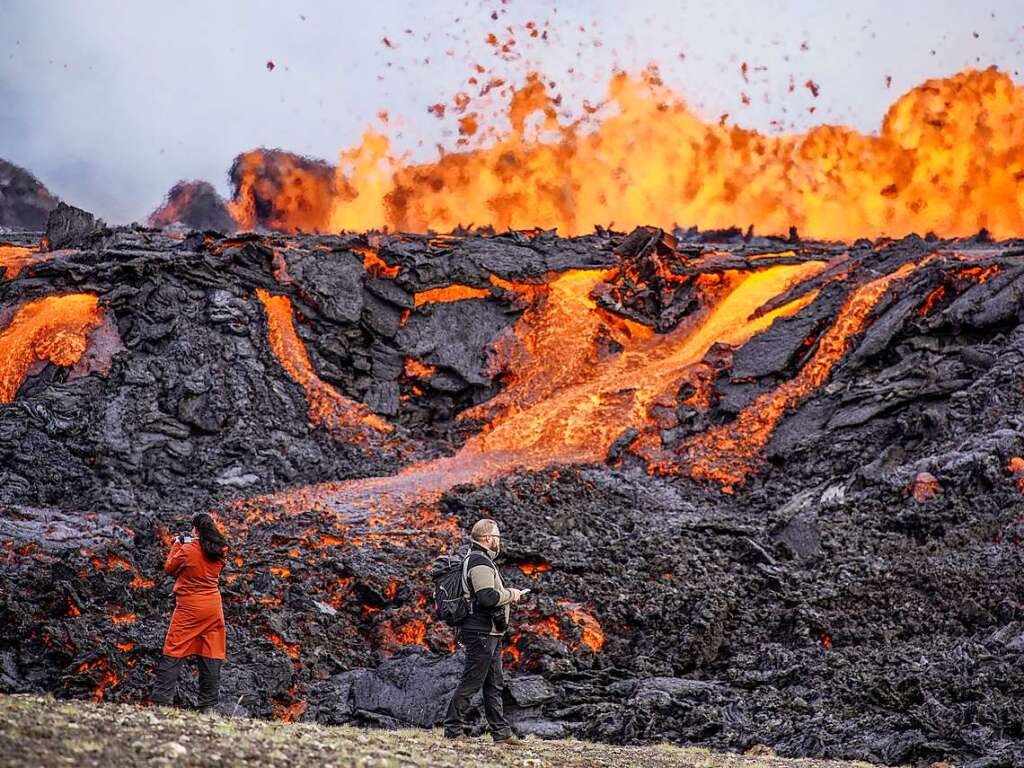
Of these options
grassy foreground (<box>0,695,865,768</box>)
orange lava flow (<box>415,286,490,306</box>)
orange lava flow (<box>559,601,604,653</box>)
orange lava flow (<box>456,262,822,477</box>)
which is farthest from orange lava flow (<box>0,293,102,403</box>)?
grassy foreground (<box>0,695,865,768</box>)

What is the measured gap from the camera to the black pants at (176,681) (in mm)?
11094

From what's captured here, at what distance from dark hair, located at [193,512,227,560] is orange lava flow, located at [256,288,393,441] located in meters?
17.1

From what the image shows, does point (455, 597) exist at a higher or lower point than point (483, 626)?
higher

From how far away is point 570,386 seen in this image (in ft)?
100

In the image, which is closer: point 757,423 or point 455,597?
point 455,597

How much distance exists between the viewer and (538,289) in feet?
108

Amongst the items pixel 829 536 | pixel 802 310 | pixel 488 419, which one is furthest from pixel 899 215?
pixel 829 536

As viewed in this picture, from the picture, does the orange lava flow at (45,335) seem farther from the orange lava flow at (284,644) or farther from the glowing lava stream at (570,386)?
the orange lava flow at (284,644)

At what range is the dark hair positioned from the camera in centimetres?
1132

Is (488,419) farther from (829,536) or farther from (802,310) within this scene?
(829,536)

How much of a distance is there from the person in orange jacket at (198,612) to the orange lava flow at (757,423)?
1524 cm

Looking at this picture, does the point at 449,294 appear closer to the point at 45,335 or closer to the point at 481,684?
the point at 45,335

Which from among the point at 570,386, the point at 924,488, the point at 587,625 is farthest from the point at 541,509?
the point at 570,386

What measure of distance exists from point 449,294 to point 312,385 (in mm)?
5050
